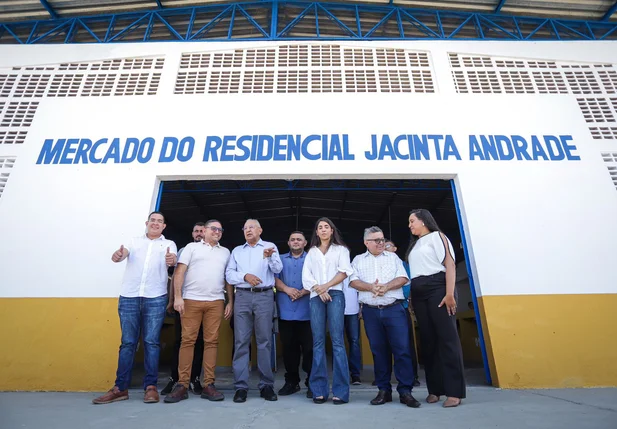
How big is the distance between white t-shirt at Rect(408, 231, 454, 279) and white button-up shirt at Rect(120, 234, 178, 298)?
1.99m

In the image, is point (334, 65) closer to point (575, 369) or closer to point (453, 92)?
point (453, 92)

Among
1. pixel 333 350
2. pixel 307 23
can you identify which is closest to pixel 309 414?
pixel 333 350

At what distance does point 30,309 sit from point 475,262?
4.56 m

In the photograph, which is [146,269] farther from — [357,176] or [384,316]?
[357,176]

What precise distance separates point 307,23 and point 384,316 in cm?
576

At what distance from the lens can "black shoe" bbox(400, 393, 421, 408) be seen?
2.80 m

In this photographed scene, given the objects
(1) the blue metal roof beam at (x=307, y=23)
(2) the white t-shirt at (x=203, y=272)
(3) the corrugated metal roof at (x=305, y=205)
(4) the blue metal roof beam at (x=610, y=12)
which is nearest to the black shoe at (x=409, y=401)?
(2) the white t-shirt at (x=203, y=272)

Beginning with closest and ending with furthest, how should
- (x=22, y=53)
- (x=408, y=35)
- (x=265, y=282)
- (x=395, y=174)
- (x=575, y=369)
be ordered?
(x=265, y=282) → (x=575, y=369) → (x=395, y=174) → (x=22, y=53) → (x=408, y=35)

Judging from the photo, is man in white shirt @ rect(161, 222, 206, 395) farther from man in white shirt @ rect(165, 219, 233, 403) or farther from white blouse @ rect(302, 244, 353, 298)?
white blouse @ rect(302, 244, 353, 298)

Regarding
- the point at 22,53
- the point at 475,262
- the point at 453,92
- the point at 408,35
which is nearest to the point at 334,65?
the point at 453,92

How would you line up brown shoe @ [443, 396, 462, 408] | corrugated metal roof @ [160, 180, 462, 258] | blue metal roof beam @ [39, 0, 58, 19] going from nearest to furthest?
1. brown shoe @ [443, 396, 462, 408]
2. blue metal roof beam @ [39, 0, 58, 19]
3. corrugated metal roof @ [160, 180, 462, 258]

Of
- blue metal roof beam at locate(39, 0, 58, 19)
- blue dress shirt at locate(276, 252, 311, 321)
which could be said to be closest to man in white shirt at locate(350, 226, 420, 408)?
blue dress shirt at locate(276, 252, 311, 321)

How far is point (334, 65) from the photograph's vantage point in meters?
5.34

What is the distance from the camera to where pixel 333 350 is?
3102 millimetres
